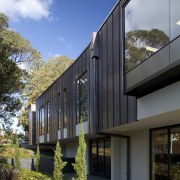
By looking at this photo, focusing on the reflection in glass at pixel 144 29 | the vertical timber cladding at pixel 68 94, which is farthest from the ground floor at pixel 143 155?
the reflection in glass at pixel 144 29

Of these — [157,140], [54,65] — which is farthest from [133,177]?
[54,65]

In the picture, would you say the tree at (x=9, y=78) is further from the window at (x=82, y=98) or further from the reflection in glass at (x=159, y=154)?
the reflection in glass at (x=159, y=154)

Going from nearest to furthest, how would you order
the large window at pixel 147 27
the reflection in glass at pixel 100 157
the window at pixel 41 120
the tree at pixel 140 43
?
the large window at pixel 147 27, the tree at pixel 140 43, the reflection in glass at pixel 100 157, the window at pixel 41 120

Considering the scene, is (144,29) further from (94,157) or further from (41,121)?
(41,121)

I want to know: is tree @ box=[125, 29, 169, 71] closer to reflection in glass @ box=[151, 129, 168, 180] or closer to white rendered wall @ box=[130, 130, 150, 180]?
reflection in glass @ box=[151, 129, 168, 180]

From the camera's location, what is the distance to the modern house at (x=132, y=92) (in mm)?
9094

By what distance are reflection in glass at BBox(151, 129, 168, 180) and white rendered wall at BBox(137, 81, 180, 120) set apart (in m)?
2.64

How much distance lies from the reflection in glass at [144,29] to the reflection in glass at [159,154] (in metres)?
3.56

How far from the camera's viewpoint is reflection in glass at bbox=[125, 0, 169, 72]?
9.09m

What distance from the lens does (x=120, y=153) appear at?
17844 millimetres

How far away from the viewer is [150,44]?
32.3 feet


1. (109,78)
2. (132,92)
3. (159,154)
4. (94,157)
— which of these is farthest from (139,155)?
(94,157)

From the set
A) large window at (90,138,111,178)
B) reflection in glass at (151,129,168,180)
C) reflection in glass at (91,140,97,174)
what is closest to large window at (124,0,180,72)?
reflection in glass at (151,129,168,180)

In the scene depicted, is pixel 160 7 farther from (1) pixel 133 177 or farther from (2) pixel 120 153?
(2) pixel 120 153
